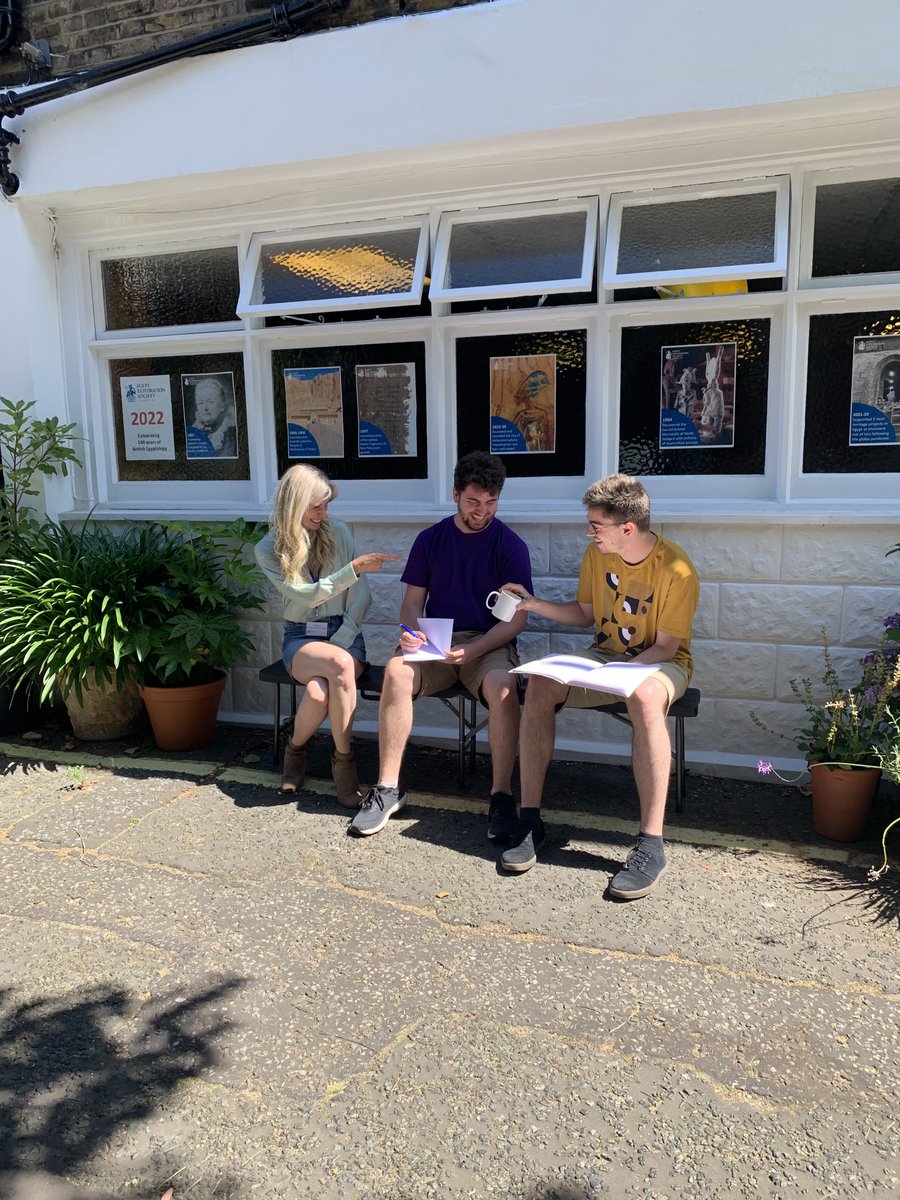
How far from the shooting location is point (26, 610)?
484 cm

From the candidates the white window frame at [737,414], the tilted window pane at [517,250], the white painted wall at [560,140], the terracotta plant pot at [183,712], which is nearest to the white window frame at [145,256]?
the white painted wall at [560,140]

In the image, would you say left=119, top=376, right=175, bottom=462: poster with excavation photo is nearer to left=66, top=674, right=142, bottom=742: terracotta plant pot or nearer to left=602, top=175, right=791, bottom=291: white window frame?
left=66, top=674, right=142, bottom=742: terracotta plant pot

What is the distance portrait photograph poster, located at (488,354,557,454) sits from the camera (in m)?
4.76

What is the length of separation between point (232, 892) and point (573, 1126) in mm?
1668

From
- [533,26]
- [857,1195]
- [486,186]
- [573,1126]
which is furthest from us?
[486,186]

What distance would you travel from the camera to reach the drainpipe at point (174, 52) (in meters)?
4.48

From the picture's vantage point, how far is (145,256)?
18.2 ft

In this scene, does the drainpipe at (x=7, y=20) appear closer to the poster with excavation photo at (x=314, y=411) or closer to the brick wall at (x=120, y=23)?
the brick wall at (x=120, y=23)

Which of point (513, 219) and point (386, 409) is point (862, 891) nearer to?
point (386, 409)

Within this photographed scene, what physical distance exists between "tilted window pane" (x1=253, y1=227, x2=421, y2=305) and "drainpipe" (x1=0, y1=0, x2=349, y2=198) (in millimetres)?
1017

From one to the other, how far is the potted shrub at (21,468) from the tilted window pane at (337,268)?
1527 millimetres

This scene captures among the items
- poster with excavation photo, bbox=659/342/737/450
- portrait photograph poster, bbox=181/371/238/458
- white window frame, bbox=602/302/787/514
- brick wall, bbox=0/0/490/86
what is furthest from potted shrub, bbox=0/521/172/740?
Answer: poster with excavation photo, bbox=659/342/737/450

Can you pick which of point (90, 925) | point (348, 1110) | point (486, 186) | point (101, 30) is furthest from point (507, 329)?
point (348, 1110)

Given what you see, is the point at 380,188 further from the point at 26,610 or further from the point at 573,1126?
the point at 573,1126
